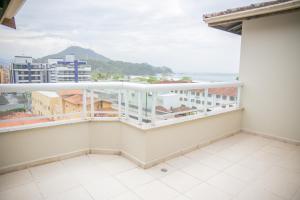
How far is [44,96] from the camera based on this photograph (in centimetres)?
272

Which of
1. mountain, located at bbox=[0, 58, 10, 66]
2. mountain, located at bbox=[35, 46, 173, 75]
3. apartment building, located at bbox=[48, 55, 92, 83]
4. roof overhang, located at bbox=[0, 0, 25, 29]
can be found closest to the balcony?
apartment building, located at bbox=[48, 55, 92, 83]

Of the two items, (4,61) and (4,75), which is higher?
(4,61)

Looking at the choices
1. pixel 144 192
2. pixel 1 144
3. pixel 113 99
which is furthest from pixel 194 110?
pixel 1 144

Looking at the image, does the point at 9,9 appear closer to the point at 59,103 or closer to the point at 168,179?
the point at 59,103

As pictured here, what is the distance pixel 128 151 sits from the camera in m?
3.13

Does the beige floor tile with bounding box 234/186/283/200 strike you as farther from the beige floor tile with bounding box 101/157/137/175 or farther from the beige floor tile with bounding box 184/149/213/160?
the beige floor tile with bounding box 101/157/137/175

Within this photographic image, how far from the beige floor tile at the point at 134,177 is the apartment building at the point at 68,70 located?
5.82ft

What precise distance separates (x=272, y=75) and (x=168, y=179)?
3337mm

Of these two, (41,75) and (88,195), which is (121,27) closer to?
(41,75)

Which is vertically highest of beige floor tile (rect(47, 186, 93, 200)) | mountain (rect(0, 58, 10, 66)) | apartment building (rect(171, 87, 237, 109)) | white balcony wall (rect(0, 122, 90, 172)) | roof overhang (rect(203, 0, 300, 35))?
roof overhang (rect(203, 0, 300, 35))

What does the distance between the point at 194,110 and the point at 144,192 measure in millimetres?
1879

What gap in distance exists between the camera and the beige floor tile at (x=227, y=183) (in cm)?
231

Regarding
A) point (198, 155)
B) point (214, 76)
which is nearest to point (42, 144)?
point (198, 155)

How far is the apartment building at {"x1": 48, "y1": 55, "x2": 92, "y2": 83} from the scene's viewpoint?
3.05 meters
